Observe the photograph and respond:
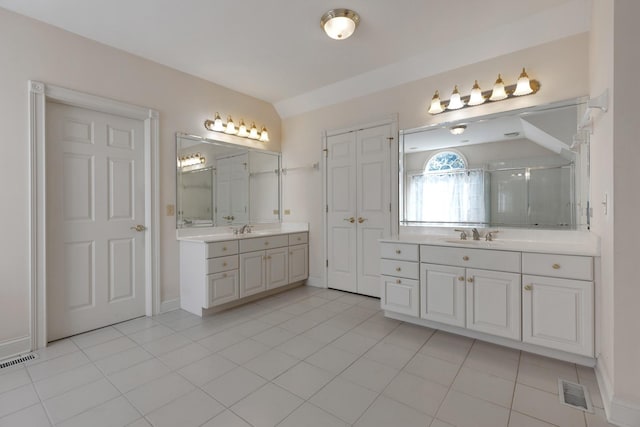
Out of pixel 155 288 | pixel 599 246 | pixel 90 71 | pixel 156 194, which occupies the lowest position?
pixel 155 288

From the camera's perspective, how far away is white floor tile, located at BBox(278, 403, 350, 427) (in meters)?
1.51

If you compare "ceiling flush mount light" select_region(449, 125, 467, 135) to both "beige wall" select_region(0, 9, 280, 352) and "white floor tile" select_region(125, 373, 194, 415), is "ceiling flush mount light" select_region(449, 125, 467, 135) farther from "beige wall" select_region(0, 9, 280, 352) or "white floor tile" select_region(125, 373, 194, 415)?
"white floor tile" select_region(125, 373, 194, 415)

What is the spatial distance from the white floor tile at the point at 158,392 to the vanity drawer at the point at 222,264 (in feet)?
3.88

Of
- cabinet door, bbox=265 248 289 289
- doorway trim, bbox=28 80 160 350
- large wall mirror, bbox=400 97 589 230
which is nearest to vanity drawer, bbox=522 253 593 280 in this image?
large wall mirror, bbox=400 97 589 230

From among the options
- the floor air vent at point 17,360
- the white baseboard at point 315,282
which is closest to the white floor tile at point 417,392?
the white baseboard at point 315,282

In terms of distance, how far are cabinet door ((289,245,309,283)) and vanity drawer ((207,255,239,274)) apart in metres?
0.88

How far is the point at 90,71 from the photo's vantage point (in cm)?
263

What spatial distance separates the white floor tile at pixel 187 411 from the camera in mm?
1527

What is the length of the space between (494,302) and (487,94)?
1894 mm

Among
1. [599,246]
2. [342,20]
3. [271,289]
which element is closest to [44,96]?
[342,20]

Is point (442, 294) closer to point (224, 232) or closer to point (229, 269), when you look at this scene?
point (229, 269)

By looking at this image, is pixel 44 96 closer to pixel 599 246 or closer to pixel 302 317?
pixel 302 317

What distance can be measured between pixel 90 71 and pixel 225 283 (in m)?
2.31

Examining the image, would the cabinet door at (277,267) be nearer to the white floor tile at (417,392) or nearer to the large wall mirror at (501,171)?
the large wall mirror at (501,171)
